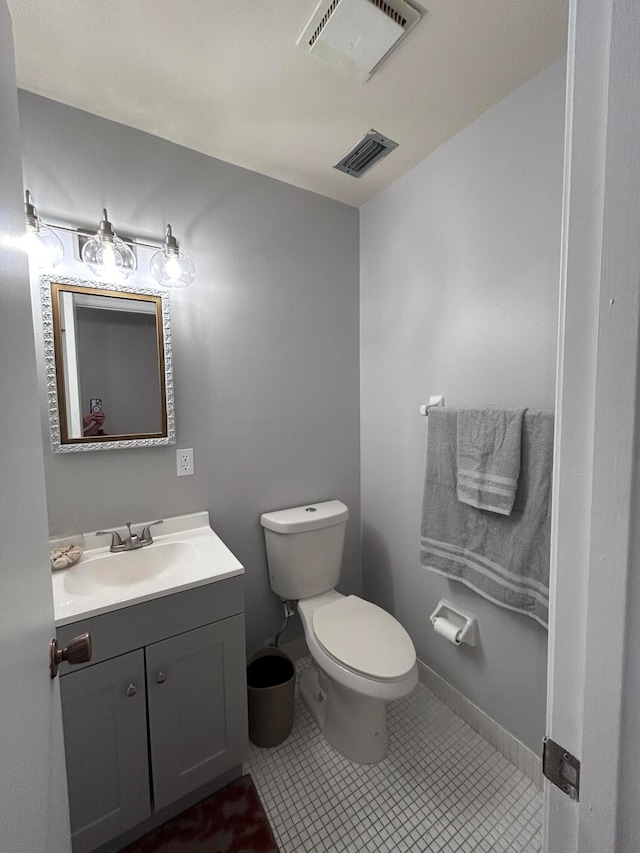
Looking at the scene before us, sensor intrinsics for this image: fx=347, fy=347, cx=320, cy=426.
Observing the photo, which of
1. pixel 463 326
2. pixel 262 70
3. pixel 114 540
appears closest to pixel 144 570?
pixel 114 540

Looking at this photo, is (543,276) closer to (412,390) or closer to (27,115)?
(412,390)

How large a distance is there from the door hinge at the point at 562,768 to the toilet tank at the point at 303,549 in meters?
1.19

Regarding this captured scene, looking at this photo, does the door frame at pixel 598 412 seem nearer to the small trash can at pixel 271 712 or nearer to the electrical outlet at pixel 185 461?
the small trash can at pixel 271 712

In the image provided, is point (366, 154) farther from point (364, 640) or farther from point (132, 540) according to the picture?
point (364, 640)

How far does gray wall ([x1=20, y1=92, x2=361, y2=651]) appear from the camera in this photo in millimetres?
1275

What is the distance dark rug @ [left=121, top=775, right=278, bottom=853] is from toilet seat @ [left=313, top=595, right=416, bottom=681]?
55 centimetres

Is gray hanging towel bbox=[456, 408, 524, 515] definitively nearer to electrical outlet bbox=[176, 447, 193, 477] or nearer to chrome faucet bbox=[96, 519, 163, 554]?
electrical outlet bbox=[176, 447, 193, 477]

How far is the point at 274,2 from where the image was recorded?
3.03ft

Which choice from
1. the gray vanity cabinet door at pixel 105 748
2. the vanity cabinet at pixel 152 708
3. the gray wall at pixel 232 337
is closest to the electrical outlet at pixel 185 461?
the gray wall at pixel 232 337

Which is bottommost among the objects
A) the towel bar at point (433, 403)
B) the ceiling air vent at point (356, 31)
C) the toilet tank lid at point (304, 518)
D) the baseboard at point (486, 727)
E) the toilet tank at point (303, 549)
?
the baseboard at point (486, 727)

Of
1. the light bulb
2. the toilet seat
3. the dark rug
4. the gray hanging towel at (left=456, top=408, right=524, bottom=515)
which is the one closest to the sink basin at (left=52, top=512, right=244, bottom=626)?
the toilet seat

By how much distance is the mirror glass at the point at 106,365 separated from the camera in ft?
4.08

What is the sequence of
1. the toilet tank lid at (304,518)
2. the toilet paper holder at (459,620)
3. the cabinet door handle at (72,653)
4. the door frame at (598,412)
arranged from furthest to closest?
the toilet tank lid at (304,518), the toilet paper holder at (459,620), the cabinet door handle at (72,653), the door frame at (598,412)

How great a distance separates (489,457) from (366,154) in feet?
4.46
